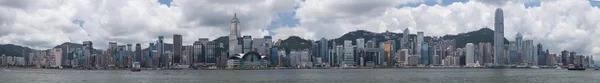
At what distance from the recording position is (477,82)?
123 metres

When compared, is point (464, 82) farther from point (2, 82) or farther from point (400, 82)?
point (2, 82)

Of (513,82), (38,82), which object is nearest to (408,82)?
(513,82)

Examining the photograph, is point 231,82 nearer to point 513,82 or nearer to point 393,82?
point 393,82

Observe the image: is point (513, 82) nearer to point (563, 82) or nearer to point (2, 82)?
point (563, 82)

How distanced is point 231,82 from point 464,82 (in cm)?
4498

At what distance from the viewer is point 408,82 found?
122000 millimetres

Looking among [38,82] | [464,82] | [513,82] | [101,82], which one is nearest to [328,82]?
[464,82]

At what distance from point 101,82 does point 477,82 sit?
241 feet

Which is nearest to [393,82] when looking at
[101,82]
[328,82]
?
[328,82]

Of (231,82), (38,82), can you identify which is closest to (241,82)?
(231,82)

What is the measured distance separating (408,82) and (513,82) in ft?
68.7

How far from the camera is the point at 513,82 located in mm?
124250

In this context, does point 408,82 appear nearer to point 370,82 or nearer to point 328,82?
point 370,82

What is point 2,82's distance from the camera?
410 feet
